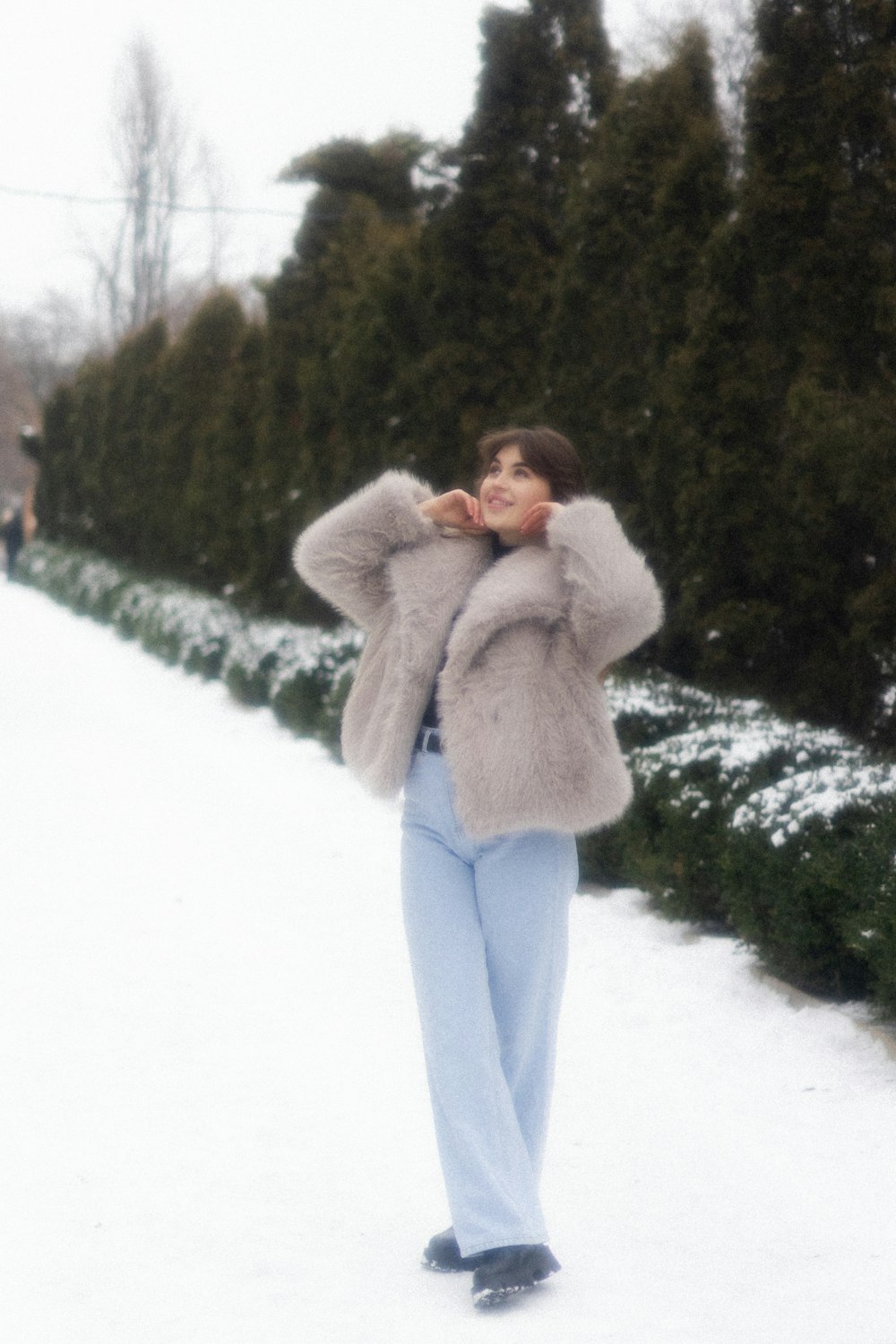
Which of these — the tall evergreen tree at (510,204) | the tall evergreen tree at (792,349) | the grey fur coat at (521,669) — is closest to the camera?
the grey fur coat at (521,669)

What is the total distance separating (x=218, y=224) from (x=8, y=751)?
142 ft

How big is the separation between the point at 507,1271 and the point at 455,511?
1.59 m

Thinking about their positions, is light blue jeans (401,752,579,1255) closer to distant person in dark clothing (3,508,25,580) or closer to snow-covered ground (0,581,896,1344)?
snow-covered ground (0,581,896,1344)

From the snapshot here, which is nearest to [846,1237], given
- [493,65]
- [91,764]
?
[91,764]

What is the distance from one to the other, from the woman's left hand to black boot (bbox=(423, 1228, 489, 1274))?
1492 mm

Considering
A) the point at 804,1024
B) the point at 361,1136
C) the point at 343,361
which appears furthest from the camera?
the point at 343,361

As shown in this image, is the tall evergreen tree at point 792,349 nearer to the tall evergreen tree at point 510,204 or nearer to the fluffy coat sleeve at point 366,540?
the tall evergreen tree at point 510,204

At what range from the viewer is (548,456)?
12.1ft

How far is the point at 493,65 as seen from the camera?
11.5m

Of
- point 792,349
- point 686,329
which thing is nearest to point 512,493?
point 792,349

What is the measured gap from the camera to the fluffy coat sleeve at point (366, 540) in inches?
149

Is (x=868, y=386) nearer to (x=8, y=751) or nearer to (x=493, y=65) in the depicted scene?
(x=493, y=65)

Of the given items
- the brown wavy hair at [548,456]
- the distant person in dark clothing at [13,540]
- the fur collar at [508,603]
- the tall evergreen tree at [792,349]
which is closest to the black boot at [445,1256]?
the fur collar at [508,603]

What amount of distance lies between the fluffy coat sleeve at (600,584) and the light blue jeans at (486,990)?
411mm
